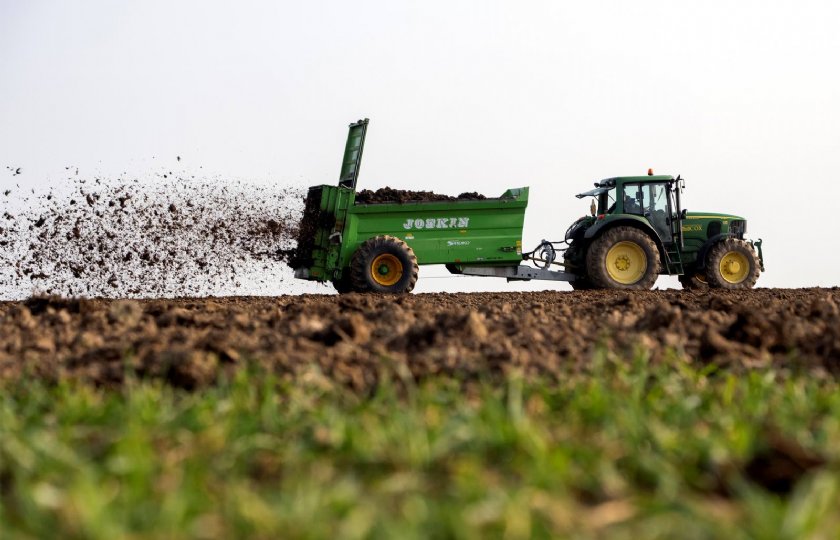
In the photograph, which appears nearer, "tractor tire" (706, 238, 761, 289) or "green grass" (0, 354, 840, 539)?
"green grass" (0, 354, 840, 539)

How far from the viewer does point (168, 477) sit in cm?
323

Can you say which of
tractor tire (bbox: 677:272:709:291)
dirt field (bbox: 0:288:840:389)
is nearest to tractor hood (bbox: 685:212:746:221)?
tractor tire (bbox: 677:272:709:291)

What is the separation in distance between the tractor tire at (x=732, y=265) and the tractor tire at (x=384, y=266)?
19.6 ft

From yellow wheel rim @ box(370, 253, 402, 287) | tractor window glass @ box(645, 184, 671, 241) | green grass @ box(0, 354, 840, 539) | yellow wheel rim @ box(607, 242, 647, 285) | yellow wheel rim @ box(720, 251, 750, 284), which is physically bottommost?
green grass @ box(0, 354, 840, 539)

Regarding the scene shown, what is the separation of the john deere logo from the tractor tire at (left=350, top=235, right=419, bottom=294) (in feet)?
1.34

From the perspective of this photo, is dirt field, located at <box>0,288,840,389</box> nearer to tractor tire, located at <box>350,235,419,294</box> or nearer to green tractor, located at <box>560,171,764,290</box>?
tractor tire, located at <box>350,235,419,294</box>

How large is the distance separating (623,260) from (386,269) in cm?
447

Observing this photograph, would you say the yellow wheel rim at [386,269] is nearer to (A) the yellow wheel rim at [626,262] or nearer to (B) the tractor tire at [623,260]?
(B) the tractor tire at [623,260]

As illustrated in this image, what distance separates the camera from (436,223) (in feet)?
56.5

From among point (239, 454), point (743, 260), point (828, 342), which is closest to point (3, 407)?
point (239, 454)

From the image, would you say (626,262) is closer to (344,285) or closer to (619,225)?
(619,225)

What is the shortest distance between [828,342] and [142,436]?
4060mm

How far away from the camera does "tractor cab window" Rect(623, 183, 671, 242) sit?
18.0m

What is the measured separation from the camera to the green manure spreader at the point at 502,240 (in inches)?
663
